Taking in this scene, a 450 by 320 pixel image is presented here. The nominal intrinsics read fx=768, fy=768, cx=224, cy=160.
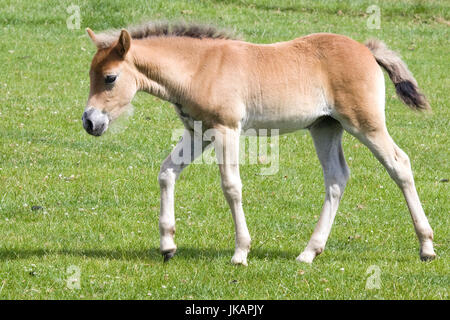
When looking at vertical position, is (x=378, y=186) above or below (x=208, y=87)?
below

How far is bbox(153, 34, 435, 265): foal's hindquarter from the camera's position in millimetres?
7074

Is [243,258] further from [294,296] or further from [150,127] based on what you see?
[150,127]

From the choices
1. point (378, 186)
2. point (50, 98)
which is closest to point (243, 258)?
point (378, 186)

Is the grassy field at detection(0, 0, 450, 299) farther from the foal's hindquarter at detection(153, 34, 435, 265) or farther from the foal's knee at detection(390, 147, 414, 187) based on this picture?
the foal's knee at detection(390, 147, 414, 187)

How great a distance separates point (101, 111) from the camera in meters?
6.87

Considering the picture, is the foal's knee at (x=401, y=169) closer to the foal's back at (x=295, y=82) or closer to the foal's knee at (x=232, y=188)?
the foal's back at (x=295, y=82)

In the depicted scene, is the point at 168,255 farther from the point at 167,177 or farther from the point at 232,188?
the point at 232,188

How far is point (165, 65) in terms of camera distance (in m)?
7.10

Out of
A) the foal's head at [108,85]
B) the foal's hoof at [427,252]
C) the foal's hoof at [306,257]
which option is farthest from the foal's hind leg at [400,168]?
the foal's head at [108,85]

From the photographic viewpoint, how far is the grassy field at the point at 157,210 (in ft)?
22.1

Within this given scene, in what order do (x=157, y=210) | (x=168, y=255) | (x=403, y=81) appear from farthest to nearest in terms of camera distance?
(x=157, y=210) < (x=403, y=81) < (x=168, y=255)

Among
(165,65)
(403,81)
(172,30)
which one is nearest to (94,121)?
(165,65)

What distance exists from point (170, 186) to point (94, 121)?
43.5 inches

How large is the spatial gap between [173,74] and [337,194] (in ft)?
6.91
